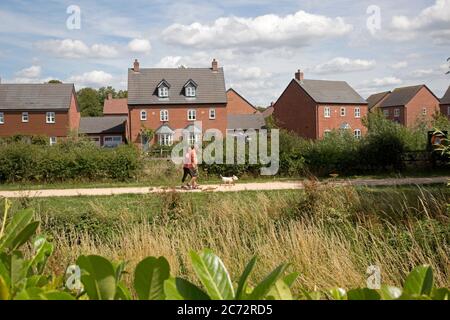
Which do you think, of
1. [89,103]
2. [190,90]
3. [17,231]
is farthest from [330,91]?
[17,231]

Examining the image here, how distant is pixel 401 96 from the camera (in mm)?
74750

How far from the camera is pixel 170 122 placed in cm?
5388

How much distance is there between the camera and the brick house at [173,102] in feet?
174

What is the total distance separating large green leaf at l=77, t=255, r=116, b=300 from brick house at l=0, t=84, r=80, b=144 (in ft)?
180

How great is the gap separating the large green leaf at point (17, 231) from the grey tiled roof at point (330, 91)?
5644 centimetres

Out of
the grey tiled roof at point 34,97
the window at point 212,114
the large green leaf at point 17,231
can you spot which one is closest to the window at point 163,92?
the window at point 212,114

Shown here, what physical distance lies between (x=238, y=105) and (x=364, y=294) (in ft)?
256

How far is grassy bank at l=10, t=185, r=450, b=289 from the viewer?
5.11 meters

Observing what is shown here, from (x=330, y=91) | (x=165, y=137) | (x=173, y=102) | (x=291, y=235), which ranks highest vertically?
(x=330, y=91)

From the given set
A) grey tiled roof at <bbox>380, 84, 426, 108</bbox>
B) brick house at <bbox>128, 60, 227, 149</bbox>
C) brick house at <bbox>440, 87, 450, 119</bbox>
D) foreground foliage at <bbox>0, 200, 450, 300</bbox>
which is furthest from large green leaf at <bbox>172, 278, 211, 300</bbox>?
brick house at <bbox>440, 87, 450, 119</bbox>

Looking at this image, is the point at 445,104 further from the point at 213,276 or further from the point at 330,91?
the point at 213,276

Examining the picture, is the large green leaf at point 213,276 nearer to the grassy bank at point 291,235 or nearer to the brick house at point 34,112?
the grassy bank at point 291,235
